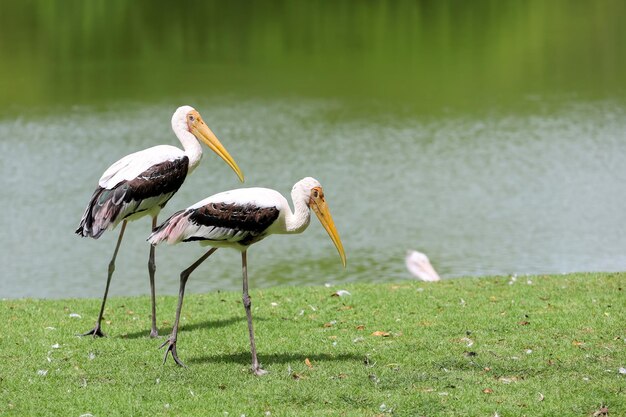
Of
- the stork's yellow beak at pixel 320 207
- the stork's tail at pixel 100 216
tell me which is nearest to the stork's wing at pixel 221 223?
the stork's yellow beak at pixel 320 207

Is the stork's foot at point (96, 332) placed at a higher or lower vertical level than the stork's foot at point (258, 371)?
lower

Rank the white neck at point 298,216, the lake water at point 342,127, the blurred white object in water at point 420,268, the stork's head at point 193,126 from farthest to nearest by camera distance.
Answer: the lake water at point 342,127
the blurred white object in water at point 420,268
the stork's head at point 193,126
the white neck at point 298,216

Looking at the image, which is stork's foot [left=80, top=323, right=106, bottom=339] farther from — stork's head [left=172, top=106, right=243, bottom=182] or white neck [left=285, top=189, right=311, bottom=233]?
white neck [left=285, top=189, right=311, bottom=233]

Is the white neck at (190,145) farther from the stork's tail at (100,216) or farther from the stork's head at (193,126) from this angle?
the stork's tail at (100,216)

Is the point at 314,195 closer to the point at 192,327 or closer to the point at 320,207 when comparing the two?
the point at 320,207

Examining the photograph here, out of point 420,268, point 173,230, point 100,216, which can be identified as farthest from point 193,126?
point 420,268

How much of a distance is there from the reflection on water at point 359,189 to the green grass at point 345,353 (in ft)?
14.2

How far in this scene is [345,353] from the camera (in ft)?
27.6

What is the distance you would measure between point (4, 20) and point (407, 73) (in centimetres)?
1695

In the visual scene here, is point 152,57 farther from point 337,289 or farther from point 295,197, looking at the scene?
point 295,197

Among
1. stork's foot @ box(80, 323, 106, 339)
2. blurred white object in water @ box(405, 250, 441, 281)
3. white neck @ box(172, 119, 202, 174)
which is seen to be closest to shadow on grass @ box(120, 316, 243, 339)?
stork's foot @ box(80, 323, 106, 339)

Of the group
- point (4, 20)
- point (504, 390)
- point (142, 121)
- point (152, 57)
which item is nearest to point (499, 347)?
point (504, 390)

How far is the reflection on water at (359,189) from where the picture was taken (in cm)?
1572

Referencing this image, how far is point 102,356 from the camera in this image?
8430mm
